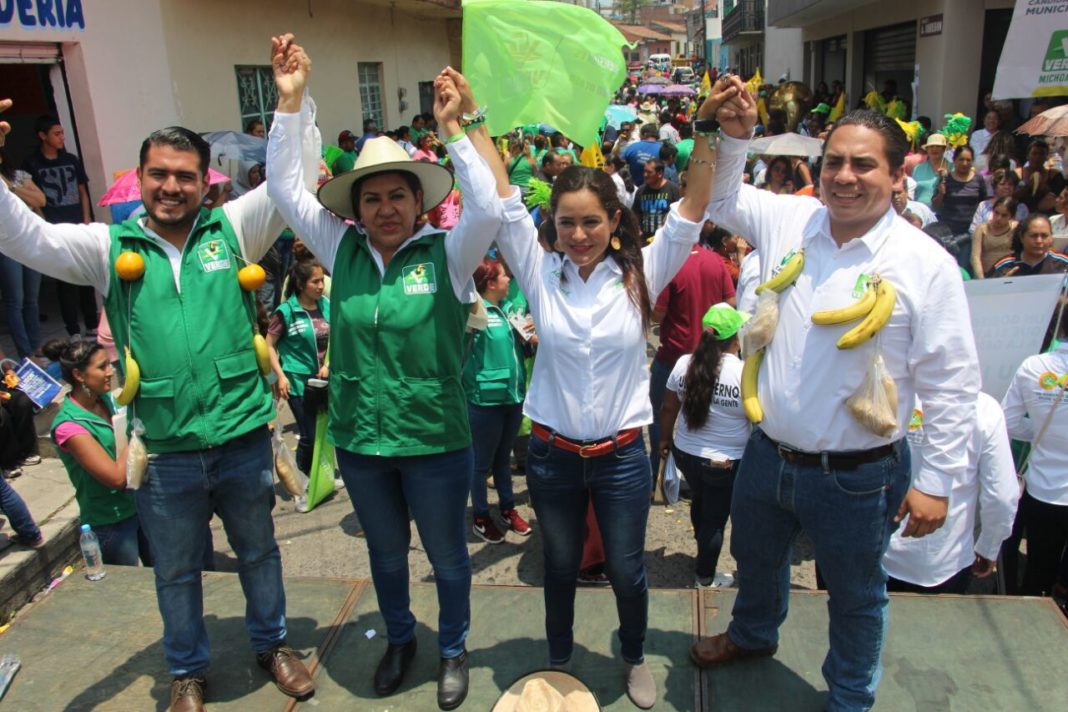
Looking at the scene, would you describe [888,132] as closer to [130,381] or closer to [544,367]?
[544,367]

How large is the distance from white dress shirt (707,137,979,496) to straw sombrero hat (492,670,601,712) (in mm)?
1034

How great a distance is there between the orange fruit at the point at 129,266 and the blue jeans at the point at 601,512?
4.38 ft

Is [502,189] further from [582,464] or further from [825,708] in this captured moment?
[825,708]

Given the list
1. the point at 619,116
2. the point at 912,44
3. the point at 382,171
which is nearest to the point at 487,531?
the point at 382,171

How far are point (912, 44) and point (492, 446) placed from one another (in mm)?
16247

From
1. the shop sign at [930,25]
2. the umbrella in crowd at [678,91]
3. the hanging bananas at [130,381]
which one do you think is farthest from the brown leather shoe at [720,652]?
the umbrella in crowd at [678,91]

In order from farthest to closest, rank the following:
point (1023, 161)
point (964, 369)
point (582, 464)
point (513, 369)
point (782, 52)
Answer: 1. point (782, 52)
2. point (1023, 161)
3. point (513, 369)
4. point (582, 464)
5. point (964, 369)

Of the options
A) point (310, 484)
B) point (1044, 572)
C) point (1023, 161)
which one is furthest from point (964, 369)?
point (1023, 161)

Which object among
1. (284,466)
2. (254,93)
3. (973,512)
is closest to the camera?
(284,466)

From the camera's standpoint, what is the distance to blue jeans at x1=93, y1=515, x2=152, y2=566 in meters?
3.77

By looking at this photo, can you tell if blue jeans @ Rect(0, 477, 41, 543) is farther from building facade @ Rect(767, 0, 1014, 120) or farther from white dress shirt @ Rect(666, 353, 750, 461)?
building facade @ Rect(767, 0, 1014, 120)

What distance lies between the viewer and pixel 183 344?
8.29ft

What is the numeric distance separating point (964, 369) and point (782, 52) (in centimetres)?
3069

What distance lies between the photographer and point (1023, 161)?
33.8ft
